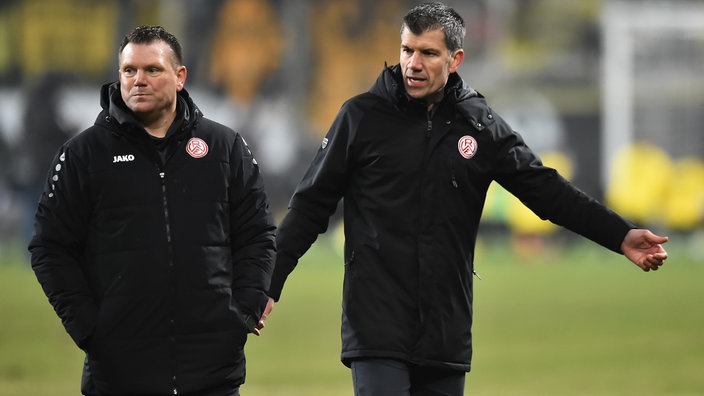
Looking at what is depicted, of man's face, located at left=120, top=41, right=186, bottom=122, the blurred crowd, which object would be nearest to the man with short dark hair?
man's face, located at left=120, top=41, right=186, bottom=122

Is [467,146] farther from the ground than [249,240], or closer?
farther from the ground

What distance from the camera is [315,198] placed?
542cm

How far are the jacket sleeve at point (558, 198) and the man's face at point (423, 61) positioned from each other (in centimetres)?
35

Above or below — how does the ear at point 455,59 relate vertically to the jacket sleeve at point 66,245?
above

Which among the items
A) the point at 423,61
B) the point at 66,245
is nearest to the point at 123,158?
the point at 66,245

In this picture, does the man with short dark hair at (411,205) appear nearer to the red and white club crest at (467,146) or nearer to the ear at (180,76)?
the red and white club crest at (467,146)

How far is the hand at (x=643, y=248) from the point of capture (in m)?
5.46

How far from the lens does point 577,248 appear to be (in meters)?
25.9

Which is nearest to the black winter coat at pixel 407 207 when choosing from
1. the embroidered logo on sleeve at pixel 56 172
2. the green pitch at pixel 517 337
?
the embroidered logo on sleeve at pixel 56 172

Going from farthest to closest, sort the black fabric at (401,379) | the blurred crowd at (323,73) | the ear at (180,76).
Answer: the blurred crowd at (323,73) < the black fabric at (401,379) < the ear at (180,76)

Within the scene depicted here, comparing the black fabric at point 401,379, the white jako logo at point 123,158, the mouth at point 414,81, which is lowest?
the black fabric at point 401,379

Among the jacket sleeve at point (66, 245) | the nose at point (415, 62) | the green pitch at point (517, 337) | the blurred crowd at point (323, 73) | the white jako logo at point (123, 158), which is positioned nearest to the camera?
the jacket sleeve at point (66, 245)

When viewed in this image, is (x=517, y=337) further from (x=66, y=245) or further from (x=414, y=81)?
(x=66, y=245)

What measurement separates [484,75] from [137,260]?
A: 24165mm
